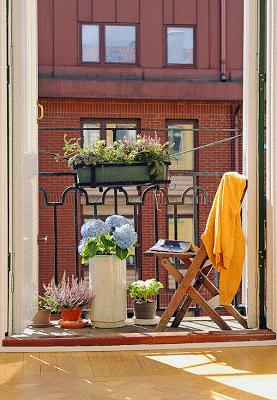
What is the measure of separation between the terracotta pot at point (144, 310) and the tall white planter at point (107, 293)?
0.13 meters

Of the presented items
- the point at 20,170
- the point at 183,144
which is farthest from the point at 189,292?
the point at 183,144

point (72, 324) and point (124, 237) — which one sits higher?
point (124, 237)

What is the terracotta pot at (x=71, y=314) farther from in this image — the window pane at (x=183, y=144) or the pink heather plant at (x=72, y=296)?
Answer: the window pane at (x=183, y=144)

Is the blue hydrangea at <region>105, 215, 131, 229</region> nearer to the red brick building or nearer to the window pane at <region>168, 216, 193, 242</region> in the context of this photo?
the red brick building

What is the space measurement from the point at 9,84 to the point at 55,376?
1.61 m

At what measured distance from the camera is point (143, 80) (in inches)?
568

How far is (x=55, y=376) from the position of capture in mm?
3307

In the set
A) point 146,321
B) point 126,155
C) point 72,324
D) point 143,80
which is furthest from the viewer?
point 143,80

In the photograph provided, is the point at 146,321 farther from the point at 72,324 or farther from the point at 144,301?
the point at 72,324

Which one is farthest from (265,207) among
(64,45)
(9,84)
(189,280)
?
(64,45)

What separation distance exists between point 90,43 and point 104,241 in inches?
426

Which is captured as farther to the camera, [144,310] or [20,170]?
[144,310]

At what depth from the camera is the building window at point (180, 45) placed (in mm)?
14758

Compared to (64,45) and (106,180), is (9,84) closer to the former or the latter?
(106,180)
